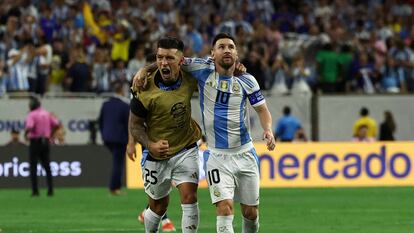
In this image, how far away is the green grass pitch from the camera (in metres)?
18.3

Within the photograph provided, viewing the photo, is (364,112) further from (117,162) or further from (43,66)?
(117,162)

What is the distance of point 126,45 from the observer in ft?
108

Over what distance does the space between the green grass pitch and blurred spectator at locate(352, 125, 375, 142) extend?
3.83 m

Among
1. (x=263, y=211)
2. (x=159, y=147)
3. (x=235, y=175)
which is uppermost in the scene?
(x=159, y=147)

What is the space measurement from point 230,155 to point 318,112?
748 inches

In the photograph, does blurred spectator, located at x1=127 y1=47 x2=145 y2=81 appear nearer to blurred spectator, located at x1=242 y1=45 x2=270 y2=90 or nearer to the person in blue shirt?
blurred spectator, located at x1=242 y1=45 x2=270 y2=90

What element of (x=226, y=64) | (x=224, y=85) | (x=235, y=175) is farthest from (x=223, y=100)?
(x=235, y=175)

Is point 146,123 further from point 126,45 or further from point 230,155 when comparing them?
point 126,45

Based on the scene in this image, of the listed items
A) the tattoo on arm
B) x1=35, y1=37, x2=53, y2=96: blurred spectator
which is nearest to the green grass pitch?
x1=35, y1=37, x2=53, y2=96: blurred spectator

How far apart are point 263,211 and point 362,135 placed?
10.9 meters

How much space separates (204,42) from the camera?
3425 centimetres

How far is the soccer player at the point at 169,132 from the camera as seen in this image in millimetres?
13648

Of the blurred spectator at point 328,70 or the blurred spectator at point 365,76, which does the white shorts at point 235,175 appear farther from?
the blurred spectator at point 365,76

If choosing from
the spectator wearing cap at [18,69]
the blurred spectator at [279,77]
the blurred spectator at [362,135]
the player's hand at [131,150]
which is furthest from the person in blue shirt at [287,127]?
the player's hand at [131,150]
